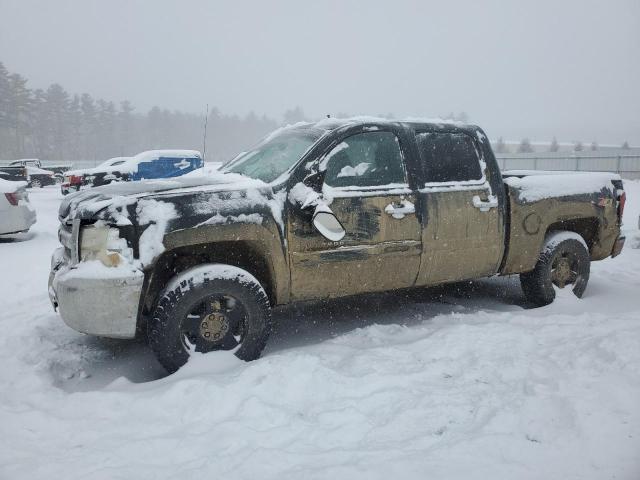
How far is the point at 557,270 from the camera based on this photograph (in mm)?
5035

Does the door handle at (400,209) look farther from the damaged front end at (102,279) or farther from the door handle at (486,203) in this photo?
the damaged front end at (102,279)

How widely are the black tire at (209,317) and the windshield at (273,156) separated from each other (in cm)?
93

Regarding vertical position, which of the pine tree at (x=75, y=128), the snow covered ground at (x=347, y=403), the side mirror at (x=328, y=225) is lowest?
the snow covered ground at (x=347, y=403)

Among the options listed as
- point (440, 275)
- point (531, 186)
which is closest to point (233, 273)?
point (440, 275)

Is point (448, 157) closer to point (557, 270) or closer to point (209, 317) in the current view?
point (557, 270)

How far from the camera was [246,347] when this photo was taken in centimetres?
358

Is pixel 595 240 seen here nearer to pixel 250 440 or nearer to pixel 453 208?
pixel 453 208

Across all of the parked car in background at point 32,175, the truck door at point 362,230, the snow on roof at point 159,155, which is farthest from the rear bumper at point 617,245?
the parked car in background at point 32,175

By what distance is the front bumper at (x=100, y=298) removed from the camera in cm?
320

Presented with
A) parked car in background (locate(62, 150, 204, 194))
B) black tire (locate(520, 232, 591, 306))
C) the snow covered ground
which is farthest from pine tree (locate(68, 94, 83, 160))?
black tire (locate(520, 232, 591, 306))

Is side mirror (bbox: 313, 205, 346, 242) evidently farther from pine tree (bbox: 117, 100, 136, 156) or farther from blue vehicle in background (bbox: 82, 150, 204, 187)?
pine tree (bbox: 117, 100, 136, 156)

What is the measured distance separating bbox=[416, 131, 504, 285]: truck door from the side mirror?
87 centimetres

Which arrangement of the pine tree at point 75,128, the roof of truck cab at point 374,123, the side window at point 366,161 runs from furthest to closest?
the pine tree at point 75,128, the roof of truck cab at point 374,123, the side window at point 366,161

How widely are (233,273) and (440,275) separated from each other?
6.14 ft
